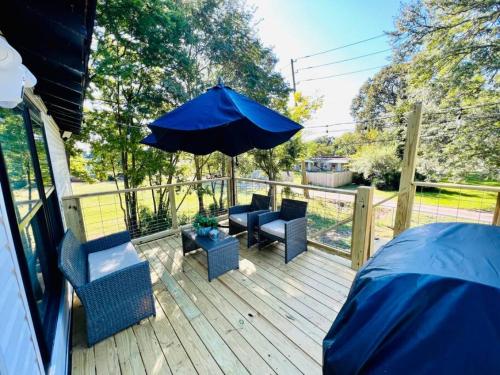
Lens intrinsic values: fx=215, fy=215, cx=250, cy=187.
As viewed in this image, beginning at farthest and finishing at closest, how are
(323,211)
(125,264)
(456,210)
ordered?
(456,210)
(323,211)
(125,264)

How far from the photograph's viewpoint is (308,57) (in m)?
11.1

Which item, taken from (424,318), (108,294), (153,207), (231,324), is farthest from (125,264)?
(153,207)

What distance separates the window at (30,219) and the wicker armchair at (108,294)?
0.62 feet

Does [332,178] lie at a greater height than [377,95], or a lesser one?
lesser

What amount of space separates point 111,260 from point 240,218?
6.53 feet

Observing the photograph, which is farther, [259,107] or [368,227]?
[368,227]

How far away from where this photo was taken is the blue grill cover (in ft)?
2.27

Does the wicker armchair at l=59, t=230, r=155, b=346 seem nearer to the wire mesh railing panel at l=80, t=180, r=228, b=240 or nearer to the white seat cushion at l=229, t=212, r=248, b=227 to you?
the white seat cushion at l=229, t=212, r=248, b=227

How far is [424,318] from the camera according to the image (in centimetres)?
77

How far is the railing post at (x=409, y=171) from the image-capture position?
2.64 meters

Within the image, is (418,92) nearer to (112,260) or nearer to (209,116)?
(209,116)

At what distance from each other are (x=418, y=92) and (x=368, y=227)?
787 centimetres

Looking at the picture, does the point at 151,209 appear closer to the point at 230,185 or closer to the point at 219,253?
the point at 230,185

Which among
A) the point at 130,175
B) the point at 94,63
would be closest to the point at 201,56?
the point at 94,63
